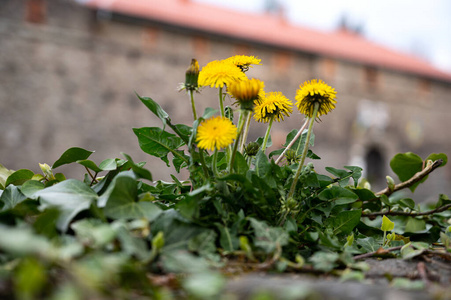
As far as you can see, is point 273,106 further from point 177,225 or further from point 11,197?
point 11,197

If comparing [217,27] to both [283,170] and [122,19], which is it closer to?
[122,19]

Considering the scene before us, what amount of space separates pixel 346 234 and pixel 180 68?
9009mm

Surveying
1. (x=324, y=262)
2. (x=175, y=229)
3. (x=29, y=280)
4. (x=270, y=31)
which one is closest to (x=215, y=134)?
(x=175, y=229)

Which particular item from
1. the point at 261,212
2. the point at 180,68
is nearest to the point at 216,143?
the point at 261,212

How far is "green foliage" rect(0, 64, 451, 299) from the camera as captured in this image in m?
0.49

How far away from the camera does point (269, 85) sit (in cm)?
1028

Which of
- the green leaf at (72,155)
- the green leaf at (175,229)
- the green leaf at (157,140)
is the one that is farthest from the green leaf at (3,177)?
the green leaf at (175,229)

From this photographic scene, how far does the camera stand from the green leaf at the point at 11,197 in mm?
829

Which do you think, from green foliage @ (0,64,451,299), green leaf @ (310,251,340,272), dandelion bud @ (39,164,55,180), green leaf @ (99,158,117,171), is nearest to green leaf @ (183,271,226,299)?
green foliage @ (0,64,451,299)

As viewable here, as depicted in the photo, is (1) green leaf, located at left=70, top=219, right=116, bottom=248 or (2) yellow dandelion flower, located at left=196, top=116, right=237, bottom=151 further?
(2) yellow dandelion flower, located at left=196, top=116, right=237, bottom=151

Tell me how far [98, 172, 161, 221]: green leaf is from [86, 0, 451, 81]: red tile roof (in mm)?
8706

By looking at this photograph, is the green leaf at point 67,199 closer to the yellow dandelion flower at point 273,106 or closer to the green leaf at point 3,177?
the green leaf at point 3,177

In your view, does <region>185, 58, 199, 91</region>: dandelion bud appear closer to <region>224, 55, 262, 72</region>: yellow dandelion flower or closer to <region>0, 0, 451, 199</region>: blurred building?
<region>224, 55, 262, 72</region>: yellow dandelion flower

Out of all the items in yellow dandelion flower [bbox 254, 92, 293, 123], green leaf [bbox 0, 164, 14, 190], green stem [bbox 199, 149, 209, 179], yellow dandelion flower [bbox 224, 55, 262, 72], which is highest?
yellow dandelion flower [bbox 224, 55, 262, 72]
